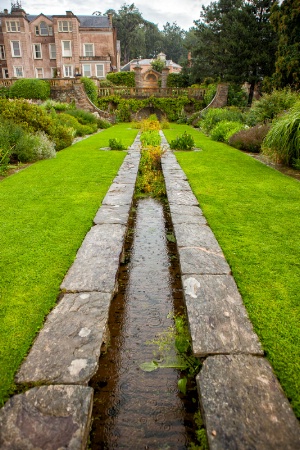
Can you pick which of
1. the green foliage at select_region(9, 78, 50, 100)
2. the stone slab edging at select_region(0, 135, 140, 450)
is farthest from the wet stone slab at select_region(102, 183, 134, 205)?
the green foliage at select_region(9, 78, 50, 100)

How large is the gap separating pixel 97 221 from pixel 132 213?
3.17 feet

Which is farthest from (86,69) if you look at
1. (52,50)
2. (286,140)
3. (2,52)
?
(286,140)

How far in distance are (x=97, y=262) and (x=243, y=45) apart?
101ft

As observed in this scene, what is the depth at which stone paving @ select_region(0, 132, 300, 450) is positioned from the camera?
1.33 metres

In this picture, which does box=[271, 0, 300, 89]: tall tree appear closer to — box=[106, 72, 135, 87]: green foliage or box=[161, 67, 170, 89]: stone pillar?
box=[161, 67, 170, 89]: stone pillar

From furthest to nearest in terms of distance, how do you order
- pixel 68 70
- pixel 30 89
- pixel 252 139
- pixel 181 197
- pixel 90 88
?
pixel 68 70 → pixel 90 88 → pixel 30 89 → pixel 252 139 → pixel 181 197

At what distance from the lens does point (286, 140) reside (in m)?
7.02

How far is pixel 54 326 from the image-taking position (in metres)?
2.02

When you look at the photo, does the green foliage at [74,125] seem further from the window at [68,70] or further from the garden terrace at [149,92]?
the window at [68,70]

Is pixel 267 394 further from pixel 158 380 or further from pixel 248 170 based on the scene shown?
pixel 248 170

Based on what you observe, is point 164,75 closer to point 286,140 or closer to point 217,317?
point 286,140

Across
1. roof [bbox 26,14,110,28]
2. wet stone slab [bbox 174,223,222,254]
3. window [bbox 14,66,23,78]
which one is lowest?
wet stone slab [bbox 174,223,222,254]

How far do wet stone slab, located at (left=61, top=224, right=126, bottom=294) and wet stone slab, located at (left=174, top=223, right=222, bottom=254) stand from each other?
682mm

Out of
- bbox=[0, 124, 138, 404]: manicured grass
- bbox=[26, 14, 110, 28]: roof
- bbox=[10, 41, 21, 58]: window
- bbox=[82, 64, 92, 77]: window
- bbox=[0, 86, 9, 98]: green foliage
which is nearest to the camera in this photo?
bbox=[0, 124, 138, 404]: manicured grass
